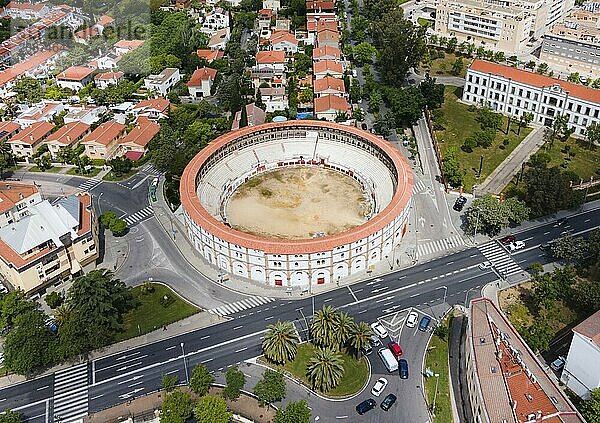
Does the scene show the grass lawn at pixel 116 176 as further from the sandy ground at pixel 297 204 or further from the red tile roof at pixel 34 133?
the sandy ground at pixel 297 204

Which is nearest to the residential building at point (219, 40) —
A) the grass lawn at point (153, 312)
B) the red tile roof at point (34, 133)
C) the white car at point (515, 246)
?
the red tile roof at point (34, 133)

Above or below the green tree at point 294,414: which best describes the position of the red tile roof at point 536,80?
above

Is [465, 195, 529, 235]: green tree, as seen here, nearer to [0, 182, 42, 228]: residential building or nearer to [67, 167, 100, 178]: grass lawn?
[0, 182, 42, 228]: residential building

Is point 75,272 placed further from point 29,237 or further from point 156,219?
point 156,219

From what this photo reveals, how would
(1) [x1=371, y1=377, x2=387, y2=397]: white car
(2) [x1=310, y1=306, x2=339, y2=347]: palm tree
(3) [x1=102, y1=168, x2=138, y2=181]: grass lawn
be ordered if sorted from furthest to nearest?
(3) [x1=102, y1=168, x2=138, y2=181]: grass lawn → (2) [x1=310, y1=306, x2=339, y2=347]: palm tree → (1) [x1=371, y1=377, x2=387, y2=397]: white car

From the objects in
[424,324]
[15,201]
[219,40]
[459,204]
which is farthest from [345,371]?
A: [219,40]

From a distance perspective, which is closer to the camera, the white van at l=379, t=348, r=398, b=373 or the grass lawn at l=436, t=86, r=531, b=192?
the white van at l=379, t=348, r=398, b=373

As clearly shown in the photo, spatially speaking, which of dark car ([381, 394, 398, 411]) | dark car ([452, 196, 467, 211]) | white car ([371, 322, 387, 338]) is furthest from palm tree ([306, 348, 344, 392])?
dark car ([452, 196, 467, 211])
